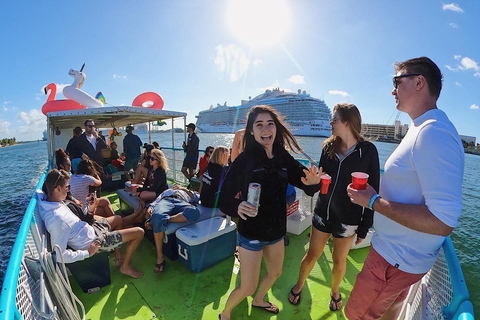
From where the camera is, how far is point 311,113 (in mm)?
56406

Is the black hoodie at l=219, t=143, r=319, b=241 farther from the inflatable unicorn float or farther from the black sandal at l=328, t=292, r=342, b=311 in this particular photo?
the inflatable unicorn float

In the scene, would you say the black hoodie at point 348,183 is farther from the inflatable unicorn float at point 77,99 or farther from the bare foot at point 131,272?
the inflatable unicorn float at point 77,99

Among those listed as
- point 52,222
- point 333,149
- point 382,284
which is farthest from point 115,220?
point 382,284

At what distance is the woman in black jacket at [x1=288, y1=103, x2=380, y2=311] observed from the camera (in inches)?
79.3

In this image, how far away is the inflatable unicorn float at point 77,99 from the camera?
6.71 meters

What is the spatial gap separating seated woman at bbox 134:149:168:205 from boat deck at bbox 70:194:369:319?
0.87 metres

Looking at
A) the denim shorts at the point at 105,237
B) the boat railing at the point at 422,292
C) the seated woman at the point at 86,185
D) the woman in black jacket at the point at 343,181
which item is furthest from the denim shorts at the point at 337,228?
the seated woman at the point at 86,185

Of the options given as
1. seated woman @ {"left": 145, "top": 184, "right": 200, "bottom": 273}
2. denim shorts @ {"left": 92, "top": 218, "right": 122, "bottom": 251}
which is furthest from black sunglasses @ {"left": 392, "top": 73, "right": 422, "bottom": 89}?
denim shorts @ {"left": 92, "top": 218, "right": 122, "bottom": 251}

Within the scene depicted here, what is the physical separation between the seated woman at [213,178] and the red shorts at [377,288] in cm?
211

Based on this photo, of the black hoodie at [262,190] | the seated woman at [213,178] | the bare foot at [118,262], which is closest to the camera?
the black hoodie at [262,190]

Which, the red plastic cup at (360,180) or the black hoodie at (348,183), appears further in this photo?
the black hoodie at (348,183)

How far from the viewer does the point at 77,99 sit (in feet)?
22.7

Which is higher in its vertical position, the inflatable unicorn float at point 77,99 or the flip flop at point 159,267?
the inflatable unicorn float at point 77,99

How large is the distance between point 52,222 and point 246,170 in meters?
1.98
